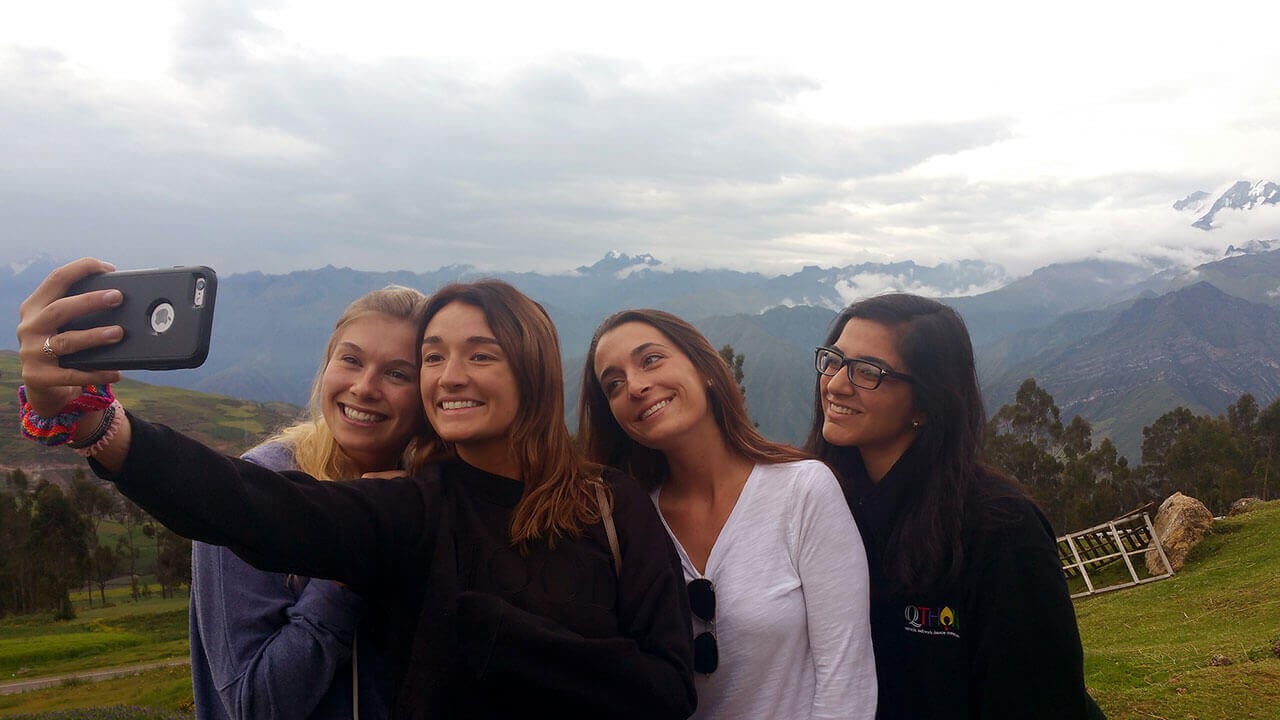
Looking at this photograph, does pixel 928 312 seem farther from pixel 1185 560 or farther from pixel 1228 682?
pixel 1185 560

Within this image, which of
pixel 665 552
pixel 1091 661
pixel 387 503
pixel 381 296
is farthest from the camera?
pixel 1091 661

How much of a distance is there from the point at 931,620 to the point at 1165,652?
11.6 metres

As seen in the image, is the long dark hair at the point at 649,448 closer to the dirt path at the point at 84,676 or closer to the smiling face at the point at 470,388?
the smiling face at the point at 470,388

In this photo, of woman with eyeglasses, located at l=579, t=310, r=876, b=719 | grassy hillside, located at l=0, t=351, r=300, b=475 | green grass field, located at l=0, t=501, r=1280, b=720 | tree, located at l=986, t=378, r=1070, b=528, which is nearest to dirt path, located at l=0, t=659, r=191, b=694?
green grass field, located at l=0, t=501, r=1280, b=720

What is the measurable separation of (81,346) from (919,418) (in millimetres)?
3509

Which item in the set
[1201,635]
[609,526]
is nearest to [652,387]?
[609,526]

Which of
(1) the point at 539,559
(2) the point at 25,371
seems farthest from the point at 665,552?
(2) the point at 25,371

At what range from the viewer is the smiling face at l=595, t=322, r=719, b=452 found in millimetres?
3672

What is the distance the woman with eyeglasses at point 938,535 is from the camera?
3305mm

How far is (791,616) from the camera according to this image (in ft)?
10.7

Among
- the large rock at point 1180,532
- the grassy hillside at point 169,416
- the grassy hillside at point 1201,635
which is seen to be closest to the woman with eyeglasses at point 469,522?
the grassy hillside at point 1201,635

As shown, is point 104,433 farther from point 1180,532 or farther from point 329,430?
point 1180,532

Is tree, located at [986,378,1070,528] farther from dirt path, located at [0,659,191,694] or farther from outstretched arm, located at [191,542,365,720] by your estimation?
outstretched arm, located at [191,542,365,720]

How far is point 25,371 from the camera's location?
6.84 ft
